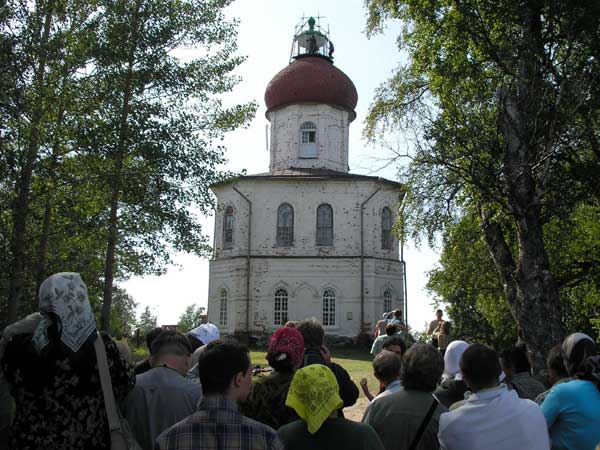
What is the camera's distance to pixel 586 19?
10.9m

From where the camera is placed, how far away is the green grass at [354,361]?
16.1 metres

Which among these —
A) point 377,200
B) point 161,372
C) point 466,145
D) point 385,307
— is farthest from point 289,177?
point 161,372

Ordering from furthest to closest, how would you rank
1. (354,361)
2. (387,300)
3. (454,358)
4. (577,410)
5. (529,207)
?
(387,300)
(354,361)
(529,207)
(454,358)
(577,410)

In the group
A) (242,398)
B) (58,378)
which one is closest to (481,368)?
(242,398)

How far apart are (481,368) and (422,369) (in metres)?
0.42

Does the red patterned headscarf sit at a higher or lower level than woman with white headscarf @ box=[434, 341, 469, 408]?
higher

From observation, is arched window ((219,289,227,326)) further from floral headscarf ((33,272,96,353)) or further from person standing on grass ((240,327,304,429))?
floral headscarf ((33,272,96,353))

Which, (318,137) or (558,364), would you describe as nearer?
(558,364)

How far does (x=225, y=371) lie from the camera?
301 cm

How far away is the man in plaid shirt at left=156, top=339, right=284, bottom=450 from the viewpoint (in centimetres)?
287

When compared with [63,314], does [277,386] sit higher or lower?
lower

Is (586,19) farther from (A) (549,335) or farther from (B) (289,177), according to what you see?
(B) (289,177)

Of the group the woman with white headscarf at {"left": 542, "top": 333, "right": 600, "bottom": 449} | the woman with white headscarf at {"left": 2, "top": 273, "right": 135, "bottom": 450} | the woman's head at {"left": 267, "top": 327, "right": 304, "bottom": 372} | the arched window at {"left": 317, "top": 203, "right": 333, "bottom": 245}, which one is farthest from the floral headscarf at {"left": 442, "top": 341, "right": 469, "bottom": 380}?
the arched window at {"left": 317, "top": 203, "right": 333, "bottom": 245}

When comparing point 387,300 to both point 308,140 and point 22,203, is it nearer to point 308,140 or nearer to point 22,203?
point 308,140
